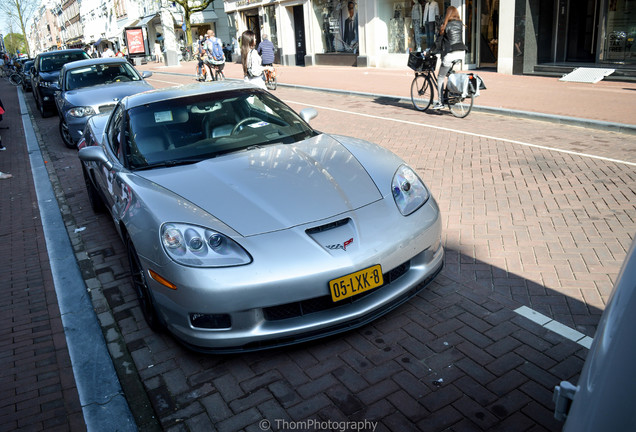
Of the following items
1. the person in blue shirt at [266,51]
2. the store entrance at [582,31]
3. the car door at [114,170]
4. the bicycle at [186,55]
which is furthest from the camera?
the bicycle at [186,55]

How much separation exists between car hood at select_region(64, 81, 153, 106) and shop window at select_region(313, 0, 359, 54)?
631 inches

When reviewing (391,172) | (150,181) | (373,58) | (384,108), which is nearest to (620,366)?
(391,172)

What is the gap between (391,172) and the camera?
371 cm

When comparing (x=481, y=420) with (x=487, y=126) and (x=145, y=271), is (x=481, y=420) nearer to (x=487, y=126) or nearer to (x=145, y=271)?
(x=145, y=271)

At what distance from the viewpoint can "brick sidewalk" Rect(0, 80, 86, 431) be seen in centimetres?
298

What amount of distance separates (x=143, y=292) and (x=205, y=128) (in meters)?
1.44

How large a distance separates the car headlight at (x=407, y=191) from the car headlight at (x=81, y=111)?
7.61m

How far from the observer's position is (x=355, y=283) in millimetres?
3020

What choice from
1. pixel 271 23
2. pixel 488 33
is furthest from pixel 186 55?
pixel 488 33

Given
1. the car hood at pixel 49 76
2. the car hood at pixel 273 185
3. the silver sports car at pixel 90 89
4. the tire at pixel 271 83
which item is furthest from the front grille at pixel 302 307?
the tire at pixel 271 83

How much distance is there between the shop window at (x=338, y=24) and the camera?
2462 centimetres

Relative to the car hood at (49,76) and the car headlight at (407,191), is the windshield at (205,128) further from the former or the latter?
the car hood at (49,76)

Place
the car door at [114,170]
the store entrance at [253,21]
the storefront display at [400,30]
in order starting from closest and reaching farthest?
the car door at [114,170] → the storefront display at [400,30] → the store entrance at [253,21]

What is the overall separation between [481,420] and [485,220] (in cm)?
285
